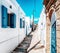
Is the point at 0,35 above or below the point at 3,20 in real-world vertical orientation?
below

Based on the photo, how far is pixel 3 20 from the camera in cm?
743

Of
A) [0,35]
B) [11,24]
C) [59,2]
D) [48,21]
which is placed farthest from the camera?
[11,24]

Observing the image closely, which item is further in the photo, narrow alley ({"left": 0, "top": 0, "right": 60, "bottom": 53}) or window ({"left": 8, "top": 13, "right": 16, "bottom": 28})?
window ({"left": 8, "top": 13, "right": 16, "bottom": 28})

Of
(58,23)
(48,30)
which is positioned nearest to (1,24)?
(48,30)

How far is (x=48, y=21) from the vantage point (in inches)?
200

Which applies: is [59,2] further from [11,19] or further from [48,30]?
[11,19]

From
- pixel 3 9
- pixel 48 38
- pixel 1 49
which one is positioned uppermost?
pixel 3 9

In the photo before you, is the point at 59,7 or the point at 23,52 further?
the point at 23,52

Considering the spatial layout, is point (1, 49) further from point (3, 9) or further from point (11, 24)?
point (11, 24)

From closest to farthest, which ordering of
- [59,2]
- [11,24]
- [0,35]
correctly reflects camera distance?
[59,2] < [0,35] < [11,24]

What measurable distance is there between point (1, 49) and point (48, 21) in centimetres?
342

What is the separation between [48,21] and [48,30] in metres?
0.35

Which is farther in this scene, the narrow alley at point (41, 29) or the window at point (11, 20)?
the window at point (11, 20)

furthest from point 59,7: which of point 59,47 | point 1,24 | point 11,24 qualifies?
point 11,24
